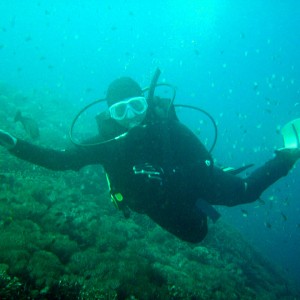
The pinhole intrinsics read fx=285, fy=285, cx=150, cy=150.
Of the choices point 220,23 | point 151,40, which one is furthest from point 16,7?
point 220,23

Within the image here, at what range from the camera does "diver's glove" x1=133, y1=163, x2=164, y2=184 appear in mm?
4590

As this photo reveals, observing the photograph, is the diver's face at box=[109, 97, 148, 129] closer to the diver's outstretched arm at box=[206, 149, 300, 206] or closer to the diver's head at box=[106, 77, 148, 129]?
the diver's head at box=[106, 77, 148, 129]

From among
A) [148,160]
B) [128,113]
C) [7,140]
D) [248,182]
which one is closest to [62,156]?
[7,140]

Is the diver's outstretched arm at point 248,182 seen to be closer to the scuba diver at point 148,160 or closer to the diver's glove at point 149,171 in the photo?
the scuba diver at point 148,160

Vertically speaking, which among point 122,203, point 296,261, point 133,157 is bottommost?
point 296,261

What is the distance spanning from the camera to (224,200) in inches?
246

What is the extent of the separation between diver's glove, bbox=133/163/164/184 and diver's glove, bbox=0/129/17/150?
6.35 ft

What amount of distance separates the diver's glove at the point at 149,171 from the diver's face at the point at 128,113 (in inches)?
34.0

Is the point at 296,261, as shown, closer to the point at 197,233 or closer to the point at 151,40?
the point at 197,233

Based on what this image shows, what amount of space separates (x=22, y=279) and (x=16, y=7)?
707ft

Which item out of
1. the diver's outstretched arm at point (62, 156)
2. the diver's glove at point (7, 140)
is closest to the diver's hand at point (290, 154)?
the diver's outstretched arm at point (62, 156)

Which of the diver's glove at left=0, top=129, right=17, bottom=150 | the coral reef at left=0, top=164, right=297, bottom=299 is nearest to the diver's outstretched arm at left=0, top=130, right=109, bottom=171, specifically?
the diver's glove at left=0, top=129, right=17, bottom=150

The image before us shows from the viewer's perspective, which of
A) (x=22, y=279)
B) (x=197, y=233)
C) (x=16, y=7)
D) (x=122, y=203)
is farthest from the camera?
(x=16, y=7)

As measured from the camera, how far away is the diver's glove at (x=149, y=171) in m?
4.59
